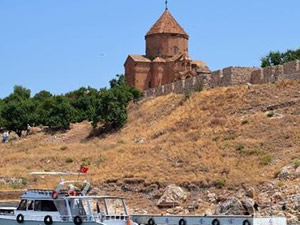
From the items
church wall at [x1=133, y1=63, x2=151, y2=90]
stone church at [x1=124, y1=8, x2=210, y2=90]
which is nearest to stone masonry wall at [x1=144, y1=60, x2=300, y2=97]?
stone church at [x1=124, y1=8, x2=210, y2=90]

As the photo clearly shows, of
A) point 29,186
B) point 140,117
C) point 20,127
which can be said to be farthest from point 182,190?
point 20,127

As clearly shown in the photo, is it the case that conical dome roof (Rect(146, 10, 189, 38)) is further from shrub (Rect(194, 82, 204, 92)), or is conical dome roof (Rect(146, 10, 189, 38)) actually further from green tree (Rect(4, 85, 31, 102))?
green tree (Rect(4, 85, 31, 102))

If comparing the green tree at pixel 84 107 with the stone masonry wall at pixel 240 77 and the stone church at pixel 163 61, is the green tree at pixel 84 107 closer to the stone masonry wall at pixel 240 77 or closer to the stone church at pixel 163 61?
the stone church at pixel 163 61

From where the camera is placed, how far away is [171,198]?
35.6 metres

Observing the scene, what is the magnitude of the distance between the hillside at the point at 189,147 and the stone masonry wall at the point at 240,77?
97 cm

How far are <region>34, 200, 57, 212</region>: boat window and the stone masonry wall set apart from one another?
29124mm

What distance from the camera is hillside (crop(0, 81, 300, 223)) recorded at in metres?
37.9

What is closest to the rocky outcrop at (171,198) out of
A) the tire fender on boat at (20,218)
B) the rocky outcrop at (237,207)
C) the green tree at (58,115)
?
the rocky outcrop at (237,207)

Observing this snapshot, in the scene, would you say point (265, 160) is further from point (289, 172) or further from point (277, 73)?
point (277, 73)

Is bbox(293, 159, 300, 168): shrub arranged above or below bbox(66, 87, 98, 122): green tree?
below

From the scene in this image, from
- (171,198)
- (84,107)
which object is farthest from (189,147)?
(84,107)

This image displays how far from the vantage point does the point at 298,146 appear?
39688 millimetres

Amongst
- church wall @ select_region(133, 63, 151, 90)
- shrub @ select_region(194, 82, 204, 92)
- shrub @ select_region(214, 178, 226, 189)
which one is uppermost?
church wall @ select_region(133, 63, 151, 90)

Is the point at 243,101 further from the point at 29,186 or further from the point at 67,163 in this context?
the point at 29,186
